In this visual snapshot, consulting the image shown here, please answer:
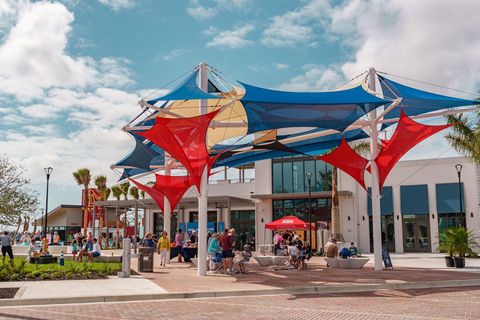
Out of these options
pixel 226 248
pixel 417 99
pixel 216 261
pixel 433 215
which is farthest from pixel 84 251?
pixel 433 215

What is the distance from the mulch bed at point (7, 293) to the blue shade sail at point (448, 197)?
32370 millimetres

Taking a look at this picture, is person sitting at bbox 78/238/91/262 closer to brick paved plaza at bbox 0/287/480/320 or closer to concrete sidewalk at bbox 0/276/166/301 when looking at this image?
concrete sidewalk at bbox 0/276/166/301

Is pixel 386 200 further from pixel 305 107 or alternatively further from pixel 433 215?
pixel 305 107

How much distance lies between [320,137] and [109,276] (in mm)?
12098

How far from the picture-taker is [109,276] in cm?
1748

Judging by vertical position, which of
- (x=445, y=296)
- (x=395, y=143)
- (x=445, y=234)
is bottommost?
(x=445, y=296)

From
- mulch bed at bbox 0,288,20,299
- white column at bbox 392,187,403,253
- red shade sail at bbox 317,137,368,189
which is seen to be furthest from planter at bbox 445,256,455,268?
mulch bed at bbox 0,288,20,299

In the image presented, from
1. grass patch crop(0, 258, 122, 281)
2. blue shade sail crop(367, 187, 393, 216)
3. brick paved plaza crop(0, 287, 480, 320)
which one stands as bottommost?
brick paved plaza crop(0, 287, 480, 320)

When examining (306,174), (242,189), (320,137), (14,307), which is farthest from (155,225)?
(14,307)

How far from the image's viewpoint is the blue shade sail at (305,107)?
17.0 m

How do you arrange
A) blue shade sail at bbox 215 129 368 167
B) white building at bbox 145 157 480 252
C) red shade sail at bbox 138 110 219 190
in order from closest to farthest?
red shade sail at bbox 138 110 219 190 → blue shade sail at bbox 215 129 368 167 → white building at bbox 145 157 480 252

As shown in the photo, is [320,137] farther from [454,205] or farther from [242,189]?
[242,189]

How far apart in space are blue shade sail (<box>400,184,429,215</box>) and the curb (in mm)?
23447

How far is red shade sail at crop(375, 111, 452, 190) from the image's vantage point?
18.9m
